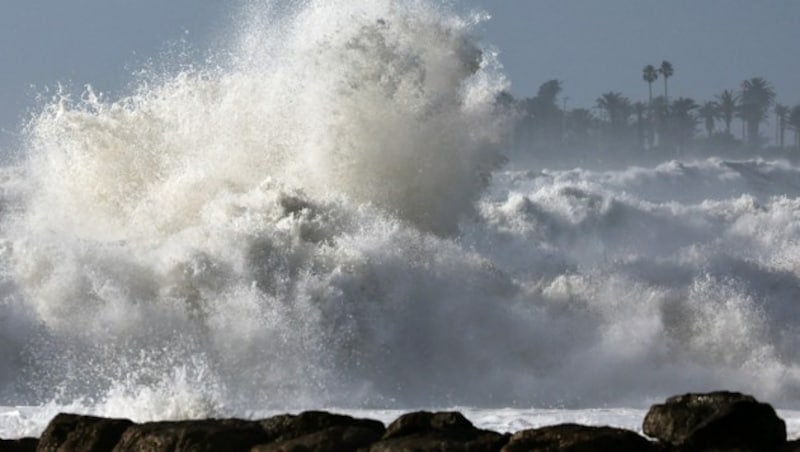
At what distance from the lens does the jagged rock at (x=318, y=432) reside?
6508mm

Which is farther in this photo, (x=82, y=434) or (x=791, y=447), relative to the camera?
(x=82, y=434)

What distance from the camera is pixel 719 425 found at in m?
6.30

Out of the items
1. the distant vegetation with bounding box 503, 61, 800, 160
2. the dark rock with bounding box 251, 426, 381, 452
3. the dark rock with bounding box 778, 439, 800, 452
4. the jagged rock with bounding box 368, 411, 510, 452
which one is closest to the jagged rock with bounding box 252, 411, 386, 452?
the dark rock with bounding box 251, 426, 381, 452

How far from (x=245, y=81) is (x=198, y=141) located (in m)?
2.12

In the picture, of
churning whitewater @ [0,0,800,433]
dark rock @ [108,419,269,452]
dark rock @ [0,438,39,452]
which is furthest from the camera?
churning whitewater @ [0,0,800,433]

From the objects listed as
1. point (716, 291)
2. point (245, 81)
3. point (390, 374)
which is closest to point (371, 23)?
point (245, 81)

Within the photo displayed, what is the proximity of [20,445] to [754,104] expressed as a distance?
4623 inches

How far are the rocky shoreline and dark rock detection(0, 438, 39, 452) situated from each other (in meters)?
0.26

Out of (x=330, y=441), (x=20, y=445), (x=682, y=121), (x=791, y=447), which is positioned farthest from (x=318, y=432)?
(x=682, y=121)

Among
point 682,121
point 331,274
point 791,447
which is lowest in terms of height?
point 791,447

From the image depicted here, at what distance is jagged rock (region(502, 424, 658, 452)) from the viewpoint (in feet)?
20.3

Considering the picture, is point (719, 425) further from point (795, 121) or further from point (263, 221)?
point (795, 121)

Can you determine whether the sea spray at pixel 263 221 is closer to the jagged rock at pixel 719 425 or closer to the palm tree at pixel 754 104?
the jagged rock at pixel 719 425

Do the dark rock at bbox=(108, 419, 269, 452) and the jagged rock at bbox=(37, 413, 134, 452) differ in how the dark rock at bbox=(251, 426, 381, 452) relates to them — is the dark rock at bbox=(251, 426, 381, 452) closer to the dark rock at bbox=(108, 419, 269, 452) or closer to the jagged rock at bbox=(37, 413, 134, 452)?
the dark rock at bbox=(108, 419, 269, 452)
